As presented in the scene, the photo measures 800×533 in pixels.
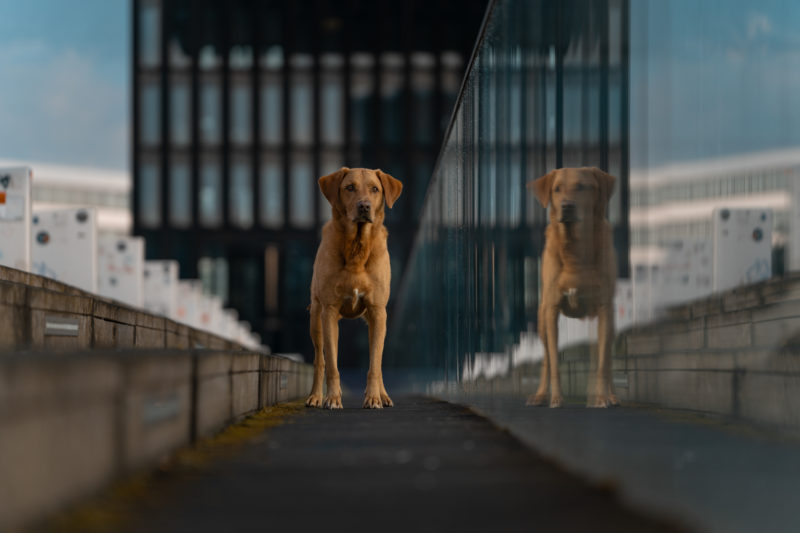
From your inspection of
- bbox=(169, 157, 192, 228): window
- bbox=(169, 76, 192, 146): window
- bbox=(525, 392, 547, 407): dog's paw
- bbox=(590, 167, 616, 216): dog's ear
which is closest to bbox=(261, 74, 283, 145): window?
bbox=(169, 76, 192, 146): window

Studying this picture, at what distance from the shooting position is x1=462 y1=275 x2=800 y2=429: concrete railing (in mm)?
4605

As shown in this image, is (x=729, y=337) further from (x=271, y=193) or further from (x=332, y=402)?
(x=271, y=193)

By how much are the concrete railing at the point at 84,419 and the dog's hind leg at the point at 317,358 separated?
444cm

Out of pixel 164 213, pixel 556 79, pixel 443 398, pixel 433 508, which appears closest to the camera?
pixel 433 508

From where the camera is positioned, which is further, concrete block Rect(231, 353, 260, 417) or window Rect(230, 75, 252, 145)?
window Rect(230, 75, 252, 145)

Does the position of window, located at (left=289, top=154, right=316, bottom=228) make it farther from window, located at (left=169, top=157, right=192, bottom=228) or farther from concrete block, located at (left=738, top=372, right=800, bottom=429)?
concrete block, located at (left=738, top=372, right=800, bottom=429)

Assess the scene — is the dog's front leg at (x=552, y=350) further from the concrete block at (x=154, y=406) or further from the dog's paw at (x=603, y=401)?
the concrete block at (x=154, y=406)

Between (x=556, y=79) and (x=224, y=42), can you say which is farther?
(x=224, y=42)

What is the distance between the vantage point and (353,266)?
9.35 metres

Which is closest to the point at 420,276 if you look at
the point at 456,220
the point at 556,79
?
the point at 456,220

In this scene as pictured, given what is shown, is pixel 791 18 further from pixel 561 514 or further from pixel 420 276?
pixel 420 276

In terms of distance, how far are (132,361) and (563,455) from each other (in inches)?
60.6

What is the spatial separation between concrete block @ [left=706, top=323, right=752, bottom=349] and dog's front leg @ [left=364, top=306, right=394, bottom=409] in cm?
416

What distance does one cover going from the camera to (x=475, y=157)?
8.79 m
